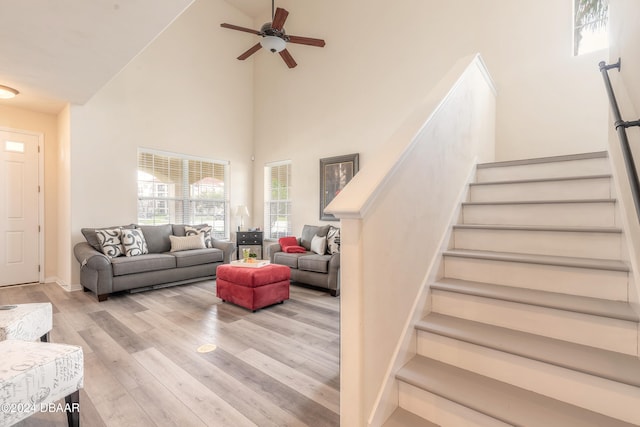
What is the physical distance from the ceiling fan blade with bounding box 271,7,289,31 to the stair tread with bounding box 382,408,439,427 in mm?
4048

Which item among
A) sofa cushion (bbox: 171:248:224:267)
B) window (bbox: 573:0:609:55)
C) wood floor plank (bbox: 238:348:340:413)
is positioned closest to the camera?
wood floor plank (bbox: 238:348:340:413)

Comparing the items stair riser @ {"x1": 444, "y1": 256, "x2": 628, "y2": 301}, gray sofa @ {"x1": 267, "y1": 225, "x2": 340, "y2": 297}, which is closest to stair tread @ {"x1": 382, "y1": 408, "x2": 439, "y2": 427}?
stair riser @ {"x1": 444, "y1": 256, "x2": 628, "y2": 301}

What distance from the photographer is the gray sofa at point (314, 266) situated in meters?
4.26

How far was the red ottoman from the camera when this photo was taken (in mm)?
3518

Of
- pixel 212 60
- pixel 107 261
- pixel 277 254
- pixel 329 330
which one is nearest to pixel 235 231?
pixel 277 254

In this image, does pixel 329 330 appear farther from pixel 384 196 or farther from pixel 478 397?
pixel 384 196

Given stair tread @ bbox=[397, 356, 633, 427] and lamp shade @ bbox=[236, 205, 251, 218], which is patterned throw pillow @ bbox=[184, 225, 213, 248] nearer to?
lamp shade @ bbox=[236, 205, 251, 218]

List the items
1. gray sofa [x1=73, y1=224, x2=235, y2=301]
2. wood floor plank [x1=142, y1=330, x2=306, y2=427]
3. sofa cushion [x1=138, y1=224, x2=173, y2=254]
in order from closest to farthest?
1. wood floor plank [x1=142, y1=330, x2=306, y2=427]
2. gray sofa [x1=73, y1=224, x2=235, y2=301]
3. sofa cushion [x1=138, y1=224, x2=173, y2=254]

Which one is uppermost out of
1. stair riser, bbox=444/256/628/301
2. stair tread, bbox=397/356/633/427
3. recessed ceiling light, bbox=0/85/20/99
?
recessed ceiling light, bbox=0/85/20/99

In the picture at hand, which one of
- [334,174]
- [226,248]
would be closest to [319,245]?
[334,174]

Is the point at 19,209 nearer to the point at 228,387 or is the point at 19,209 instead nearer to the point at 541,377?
the point at 228,387

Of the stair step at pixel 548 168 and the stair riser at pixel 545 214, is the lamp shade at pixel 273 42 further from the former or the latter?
the stair riser at pixel 545 214

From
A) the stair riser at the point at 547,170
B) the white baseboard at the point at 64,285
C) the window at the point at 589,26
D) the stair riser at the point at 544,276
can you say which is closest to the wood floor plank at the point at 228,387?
the stair riser at the point at 544,276

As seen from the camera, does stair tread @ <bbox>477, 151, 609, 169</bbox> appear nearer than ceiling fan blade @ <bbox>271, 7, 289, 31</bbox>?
Yes
